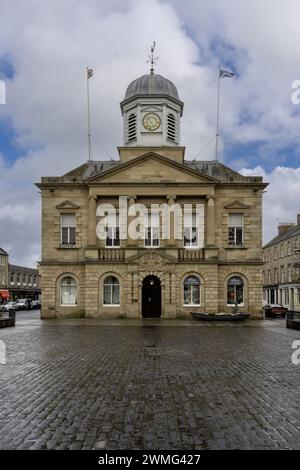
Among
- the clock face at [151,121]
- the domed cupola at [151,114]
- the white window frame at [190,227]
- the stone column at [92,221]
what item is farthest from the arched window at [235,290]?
the clock face at [151,121]

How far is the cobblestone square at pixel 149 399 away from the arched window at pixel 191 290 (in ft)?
62.5

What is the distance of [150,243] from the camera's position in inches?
1452

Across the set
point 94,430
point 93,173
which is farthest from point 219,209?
point 94,430

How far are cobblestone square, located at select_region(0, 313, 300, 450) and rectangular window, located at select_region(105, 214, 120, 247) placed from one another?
2038cm

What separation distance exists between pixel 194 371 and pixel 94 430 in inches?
218

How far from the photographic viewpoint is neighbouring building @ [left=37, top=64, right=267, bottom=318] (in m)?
35.9

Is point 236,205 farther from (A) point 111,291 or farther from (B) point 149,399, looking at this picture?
(B) point 149,399

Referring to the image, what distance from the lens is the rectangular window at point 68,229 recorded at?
37500 mm

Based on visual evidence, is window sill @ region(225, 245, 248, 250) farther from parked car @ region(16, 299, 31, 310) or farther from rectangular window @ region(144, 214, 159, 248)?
parked car @ region(16, 299, 31, 310)

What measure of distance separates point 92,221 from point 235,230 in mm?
10551

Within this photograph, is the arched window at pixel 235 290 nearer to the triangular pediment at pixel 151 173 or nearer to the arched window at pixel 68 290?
the triangular pediment at pixel 151 173

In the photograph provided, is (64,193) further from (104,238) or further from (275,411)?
(275,411)

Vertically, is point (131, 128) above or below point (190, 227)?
above

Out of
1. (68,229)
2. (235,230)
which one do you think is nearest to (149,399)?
(235,230)
